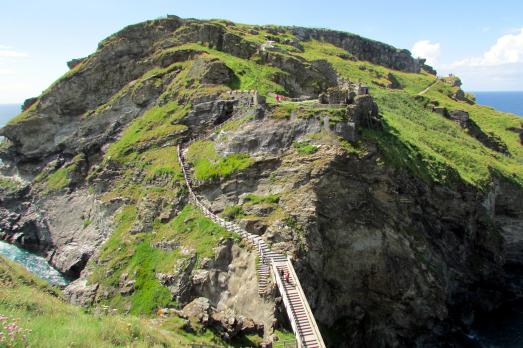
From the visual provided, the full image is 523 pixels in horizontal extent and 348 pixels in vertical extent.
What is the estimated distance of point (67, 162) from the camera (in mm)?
82188

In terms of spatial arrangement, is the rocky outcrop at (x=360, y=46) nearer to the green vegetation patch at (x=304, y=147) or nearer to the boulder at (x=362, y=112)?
the boulder at (x=362, y=112)

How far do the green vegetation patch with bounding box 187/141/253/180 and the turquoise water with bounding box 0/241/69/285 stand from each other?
26403 mm

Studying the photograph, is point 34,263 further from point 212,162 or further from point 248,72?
point 248,72

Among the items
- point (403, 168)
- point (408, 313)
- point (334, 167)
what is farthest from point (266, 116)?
point (408, 313)

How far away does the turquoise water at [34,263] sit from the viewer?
64469mm

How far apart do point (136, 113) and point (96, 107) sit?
40.9ft

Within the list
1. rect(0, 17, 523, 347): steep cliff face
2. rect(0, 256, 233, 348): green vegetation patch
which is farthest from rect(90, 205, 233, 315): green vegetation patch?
rect(0, 256, 233, 348): green vegetation patch

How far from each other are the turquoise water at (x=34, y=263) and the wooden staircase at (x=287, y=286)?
3047 cm

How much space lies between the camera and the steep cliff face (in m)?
45.1

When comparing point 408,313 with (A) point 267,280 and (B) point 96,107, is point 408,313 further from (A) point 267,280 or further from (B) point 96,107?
(B) point 96,107

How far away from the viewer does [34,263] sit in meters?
70.3

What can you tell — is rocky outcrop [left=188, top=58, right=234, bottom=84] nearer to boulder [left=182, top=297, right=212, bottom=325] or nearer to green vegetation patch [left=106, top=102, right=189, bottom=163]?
green vegetation patch [left=106, top=102, right=189, bottom=163]

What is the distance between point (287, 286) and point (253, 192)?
16614 millimetres

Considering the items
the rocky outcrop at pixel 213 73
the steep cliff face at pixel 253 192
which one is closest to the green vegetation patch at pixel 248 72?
the steep cliff face at pixel 253 192
